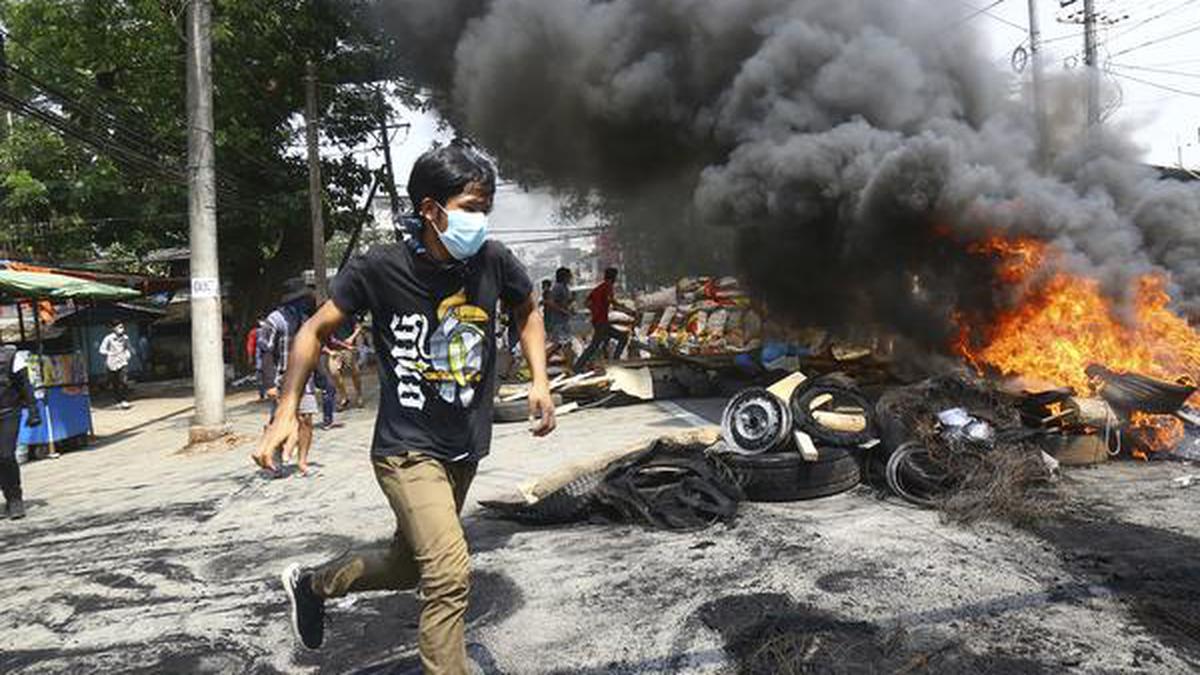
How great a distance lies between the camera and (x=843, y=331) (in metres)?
8.94

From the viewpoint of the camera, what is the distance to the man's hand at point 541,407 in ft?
9.88

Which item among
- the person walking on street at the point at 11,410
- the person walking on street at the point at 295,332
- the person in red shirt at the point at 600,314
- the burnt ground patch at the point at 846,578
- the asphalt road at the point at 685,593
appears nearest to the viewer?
the asphalt road at the point at 685,593

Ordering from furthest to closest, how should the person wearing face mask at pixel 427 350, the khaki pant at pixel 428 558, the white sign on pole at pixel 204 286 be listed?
the white sign on pole at pixel 204 286 < the person wearing face mask at pixel 427 350 < the khaki pant at pixel 428 558

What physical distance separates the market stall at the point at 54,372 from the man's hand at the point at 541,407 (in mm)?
9262

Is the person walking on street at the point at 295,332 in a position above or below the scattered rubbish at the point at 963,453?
above

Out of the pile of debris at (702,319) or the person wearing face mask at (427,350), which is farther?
the pile of debris at (702,319)

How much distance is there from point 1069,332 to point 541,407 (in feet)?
18.1

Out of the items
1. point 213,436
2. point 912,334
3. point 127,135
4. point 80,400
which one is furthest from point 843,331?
point 127,135

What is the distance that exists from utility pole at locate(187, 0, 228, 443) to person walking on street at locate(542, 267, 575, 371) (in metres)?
4.54

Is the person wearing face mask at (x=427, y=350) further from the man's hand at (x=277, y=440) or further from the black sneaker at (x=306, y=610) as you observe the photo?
the black sneaker at (x=306, y=610)

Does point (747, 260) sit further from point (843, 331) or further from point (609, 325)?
point (609, 325)

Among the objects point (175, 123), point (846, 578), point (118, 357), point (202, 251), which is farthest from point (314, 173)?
point (846, 578)

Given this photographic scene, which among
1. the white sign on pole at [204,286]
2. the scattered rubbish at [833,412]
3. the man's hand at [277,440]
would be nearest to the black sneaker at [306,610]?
the man's hand at [277,440]

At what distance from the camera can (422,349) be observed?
266 cm
